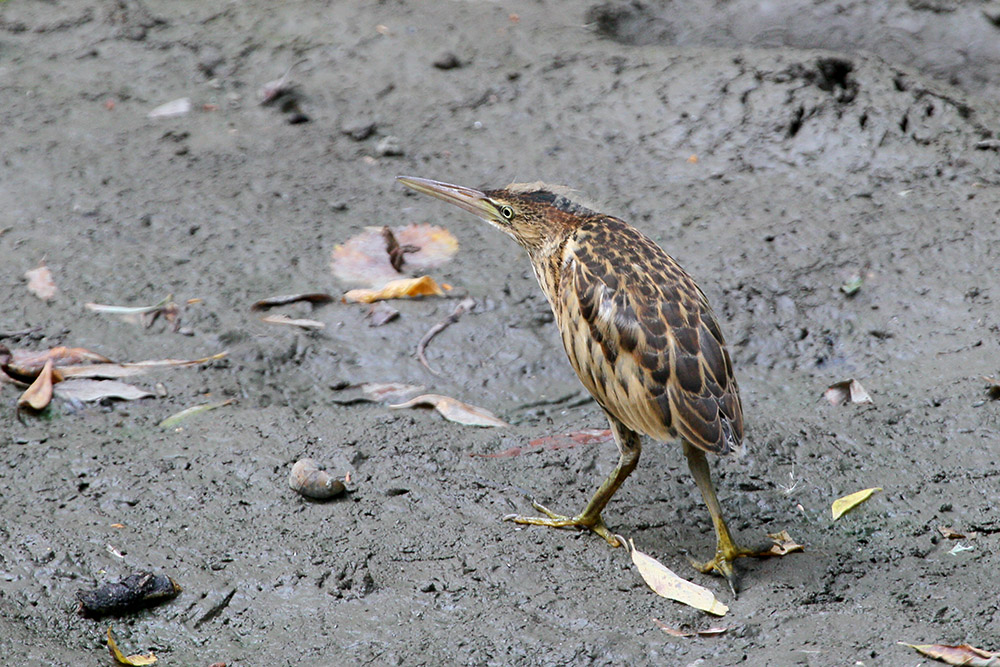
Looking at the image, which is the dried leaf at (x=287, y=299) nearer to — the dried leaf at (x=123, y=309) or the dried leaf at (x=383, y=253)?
the dried leaf at (x=383, y=253)

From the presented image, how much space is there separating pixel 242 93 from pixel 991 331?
5321mm

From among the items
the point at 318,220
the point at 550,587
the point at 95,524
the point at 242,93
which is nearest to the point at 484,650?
the point at 550,587

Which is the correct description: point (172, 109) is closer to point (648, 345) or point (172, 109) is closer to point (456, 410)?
point (456, 410)

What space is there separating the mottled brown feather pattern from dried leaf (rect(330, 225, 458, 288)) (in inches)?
73.9

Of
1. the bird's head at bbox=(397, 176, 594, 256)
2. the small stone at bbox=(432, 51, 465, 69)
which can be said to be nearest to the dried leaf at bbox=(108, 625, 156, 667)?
the bird's head at bbox=(397, 176, 594, 256)

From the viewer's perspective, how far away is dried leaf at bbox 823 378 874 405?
4.51 m

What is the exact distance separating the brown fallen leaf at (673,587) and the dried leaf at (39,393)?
2.75 meters

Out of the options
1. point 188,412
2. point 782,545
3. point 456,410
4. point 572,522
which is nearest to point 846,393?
point 782,545

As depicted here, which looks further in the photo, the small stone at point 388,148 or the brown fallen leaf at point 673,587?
the small stone at point 388,148

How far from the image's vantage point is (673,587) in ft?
11.5

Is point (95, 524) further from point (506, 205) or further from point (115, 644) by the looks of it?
point (506, 205)

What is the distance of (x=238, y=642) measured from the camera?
3.32 metres

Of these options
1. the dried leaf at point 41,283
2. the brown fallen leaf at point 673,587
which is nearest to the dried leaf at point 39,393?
the dried leaf at point 41,283

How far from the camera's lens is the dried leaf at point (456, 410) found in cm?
455
